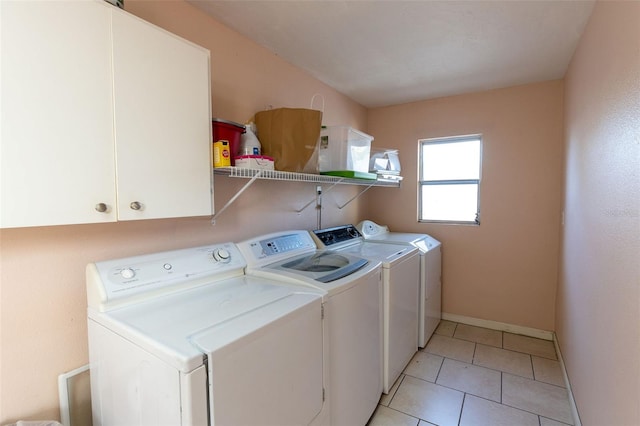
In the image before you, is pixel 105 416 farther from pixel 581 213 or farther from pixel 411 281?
pixel 581 213

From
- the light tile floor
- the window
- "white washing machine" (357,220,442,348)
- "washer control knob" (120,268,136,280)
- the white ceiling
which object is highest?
the white ceiling

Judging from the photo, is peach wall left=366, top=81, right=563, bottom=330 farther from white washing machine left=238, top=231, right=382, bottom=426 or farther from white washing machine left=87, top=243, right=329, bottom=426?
white washing machine left=87, top=243, right=329, bottom=426

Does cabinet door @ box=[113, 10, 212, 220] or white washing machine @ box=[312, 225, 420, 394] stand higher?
cabinet door @ box=[113, 10, 212, 220]

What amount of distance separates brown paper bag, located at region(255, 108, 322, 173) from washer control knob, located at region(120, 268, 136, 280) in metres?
0.86

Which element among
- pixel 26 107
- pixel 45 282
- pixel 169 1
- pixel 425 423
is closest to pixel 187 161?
pixel 26 107

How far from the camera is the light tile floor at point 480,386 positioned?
72.9 inches

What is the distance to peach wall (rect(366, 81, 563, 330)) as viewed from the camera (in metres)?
2.71

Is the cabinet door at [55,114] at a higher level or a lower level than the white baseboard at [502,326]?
higher

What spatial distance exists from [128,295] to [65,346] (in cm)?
34

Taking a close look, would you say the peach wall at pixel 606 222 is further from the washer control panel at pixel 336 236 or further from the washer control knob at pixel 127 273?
the washer control knob at pixel 127 273

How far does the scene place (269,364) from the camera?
1.05 meters

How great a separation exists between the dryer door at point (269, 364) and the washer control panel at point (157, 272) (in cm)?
44

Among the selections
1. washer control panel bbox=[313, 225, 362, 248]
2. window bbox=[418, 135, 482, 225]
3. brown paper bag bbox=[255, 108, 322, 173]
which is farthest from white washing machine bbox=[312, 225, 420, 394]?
window bbox=[418, 135, 482, 225]

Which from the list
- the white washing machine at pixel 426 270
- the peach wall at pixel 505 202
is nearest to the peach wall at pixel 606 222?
the peach wall at pixel 505 202
